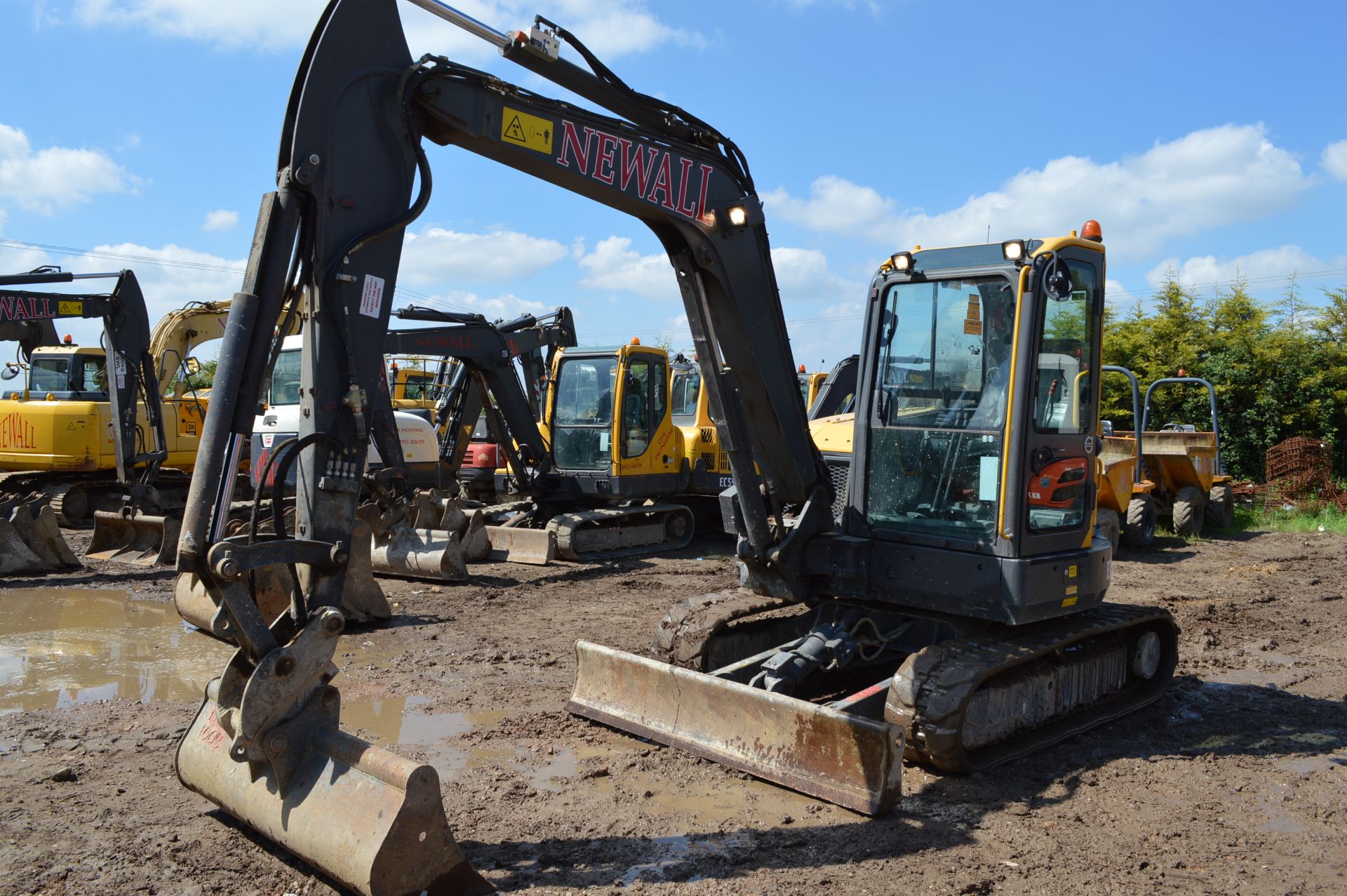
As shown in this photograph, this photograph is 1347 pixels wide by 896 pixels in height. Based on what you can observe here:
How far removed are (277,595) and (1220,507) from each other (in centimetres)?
1427

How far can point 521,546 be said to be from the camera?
488 inches

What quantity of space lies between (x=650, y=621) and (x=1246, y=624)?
5250mm

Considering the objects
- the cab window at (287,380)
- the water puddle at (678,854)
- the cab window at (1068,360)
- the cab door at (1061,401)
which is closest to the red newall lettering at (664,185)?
the cab door at (1061,401)

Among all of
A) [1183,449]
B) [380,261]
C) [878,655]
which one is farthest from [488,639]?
[1183,449]

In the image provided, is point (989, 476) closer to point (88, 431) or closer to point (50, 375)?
point (88, 431)

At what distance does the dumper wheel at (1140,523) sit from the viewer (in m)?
13.4

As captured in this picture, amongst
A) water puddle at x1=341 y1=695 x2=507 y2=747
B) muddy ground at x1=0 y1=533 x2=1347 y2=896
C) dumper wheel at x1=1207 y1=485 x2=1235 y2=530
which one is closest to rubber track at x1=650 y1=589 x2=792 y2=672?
muddy ground at x1=0 y1=533 x2=1347 y2=896

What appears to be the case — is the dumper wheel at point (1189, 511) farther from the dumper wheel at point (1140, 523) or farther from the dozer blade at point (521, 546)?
the dozer blade at point (521, 546)

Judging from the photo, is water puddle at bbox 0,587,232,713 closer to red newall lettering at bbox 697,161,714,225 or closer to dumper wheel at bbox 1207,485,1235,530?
red newall lettering at bbox 697,161,714,225

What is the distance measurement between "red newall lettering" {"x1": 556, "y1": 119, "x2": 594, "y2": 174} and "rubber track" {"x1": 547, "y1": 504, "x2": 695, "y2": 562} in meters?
7.79

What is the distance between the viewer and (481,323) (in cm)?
1298

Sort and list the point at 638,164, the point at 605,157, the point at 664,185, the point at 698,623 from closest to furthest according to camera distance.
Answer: the point at 605,157, the point at 638,164, the point at 664,185, the point at 698,623

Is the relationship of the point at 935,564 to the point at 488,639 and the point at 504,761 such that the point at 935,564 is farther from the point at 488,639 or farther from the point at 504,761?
the point at 488,639

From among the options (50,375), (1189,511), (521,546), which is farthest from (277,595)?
(50,375)
